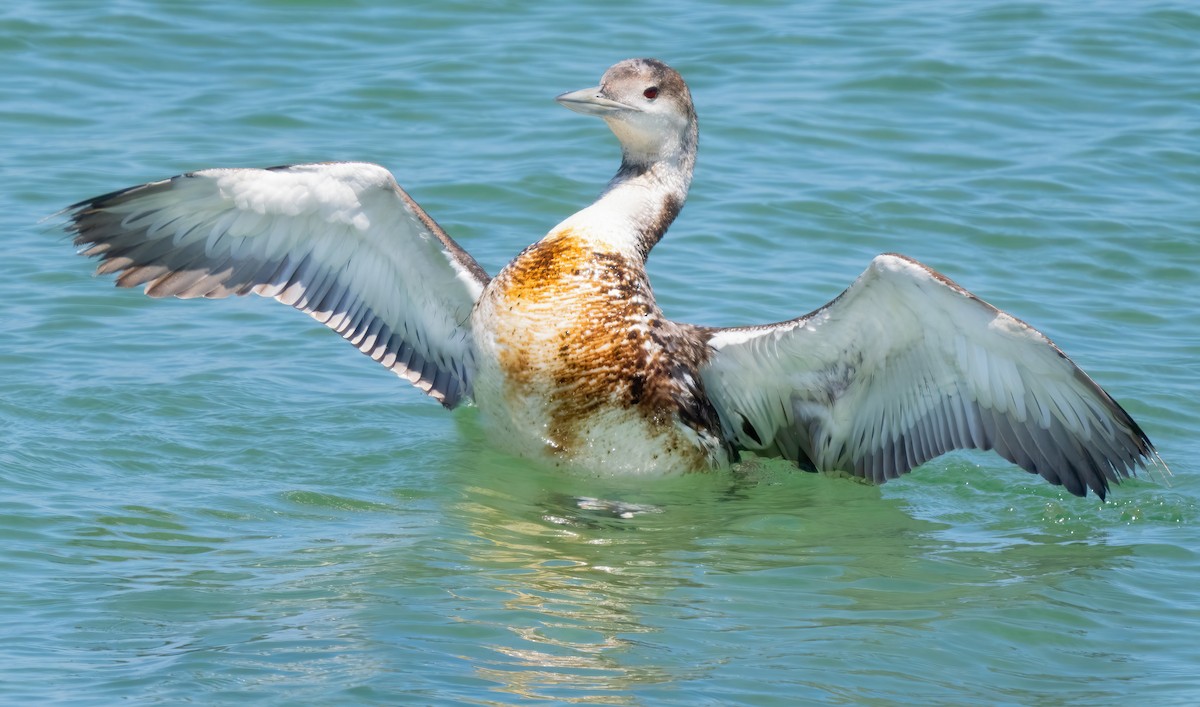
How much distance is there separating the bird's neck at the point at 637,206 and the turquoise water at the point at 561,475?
113 cm

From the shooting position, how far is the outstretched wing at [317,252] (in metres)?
7.88

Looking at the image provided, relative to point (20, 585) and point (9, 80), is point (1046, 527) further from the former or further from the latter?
point (9, 80)

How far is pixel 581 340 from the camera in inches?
308

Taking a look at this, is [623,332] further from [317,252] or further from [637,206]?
[317,252]

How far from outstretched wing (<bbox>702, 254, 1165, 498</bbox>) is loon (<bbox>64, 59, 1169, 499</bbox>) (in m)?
0.01

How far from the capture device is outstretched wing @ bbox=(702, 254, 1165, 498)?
24.3 ft

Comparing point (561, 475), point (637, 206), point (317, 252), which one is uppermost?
point (637, 206)

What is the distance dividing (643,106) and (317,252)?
1642 millimetres

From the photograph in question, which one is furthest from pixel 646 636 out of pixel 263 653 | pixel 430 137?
pixel 430 137

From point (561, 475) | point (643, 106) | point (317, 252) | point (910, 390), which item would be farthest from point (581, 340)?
point (910, 390)

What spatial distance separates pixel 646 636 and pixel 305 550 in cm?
158

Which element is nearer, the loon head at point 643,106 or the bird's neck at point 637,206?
the bird's neck at point 637,206

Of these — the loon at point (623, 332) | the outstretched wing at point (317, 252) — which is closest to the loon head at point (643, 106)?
the loon at point (623, 332)

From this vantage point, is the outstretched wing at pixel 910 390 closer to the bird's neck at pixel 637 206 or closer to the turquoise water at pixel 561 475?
the turquoise water at pixel 561 475
